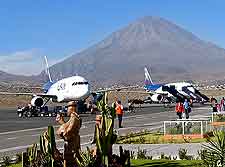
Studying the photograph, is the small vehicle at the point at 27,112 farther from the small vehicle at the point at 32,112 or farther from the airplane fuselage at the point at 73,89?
the airplane fuselage at the point at 73,89

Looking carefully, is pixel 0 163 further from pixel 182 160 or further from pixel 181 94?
pixel 181 94

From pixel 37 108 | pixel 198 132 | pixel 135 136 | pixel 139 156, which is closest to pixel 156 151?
pixel 139 156

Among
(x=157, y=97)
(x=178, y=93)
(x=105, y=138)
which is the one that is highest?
(x=178, y=93)

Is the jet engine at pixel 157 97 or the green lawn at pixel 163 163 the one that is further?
the jet engine at pixel 157 97

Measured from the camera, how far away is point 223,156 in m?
12.4

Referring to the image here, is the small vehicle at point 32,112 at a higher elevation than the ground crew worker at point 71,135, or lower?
lower

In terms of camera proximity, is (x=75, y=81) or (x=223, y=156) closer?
(x=223, y=156)

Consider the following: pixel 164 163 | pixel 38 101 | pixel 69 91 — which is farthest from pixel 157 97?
pixel 164 163

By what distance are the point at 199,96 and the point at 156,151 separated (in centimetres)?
6680

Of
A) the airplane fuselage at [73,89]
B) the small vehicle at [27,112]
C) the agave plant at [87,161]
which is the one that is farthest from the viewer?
the small vehicle at [27,112]

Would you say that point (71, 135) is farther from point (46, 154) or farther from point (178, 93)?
point (178, 93)

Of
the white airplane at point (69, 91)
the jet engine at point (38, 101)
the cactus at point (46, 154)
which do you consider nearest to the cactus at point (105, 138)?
the cactus at point (46, 154)

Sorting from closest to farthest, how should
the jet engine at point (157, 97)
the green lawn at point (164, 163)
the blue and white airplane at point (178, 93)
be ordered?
the green lawn at point (164, 163) → the blue and white airplane at point (178, 93) → the jet engine at point (157, 97)

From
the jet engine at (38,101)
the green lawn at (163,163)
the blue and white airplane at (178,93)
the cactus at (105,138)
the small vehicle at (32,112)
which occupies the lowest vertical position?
the green lawn at (163,163)
